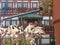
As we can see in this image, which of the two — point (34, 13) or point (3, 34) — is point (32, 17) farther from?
point (3, 34)

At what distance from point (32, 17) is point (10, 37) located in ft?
14.8

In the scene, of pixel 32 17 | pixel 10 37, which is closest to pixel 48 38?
pixel 32 17

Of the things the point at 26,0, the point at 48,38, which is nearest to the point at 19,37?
the point at 48,38

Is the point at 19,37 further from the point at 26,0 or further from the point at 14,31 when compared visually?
the point at 26,0

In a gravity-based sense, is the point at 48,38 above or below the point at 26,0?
below

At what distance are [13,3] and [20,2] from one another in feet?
1.29

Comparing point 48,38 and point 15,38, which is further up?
point 15,38

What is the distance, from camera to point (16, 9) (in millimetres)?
12102

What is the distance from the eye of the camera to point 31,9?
39.7 ft

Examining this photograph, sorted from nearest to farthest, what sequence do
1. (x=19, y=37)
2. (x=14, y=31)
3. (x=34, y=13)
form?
1. (x=19, y=37)
2. (x=14, y=31)
3. (x=34, y=13)

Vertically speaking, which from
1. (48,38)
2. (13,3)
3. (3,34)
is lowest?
(48,38)

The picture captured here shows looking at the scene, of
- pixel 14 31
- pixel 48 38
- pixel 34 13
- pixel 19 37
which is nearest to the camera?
pixel 19 37

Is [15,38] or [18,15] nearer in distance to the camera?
[15,38]

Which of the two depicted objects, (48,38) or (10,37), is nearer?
(10,37)
